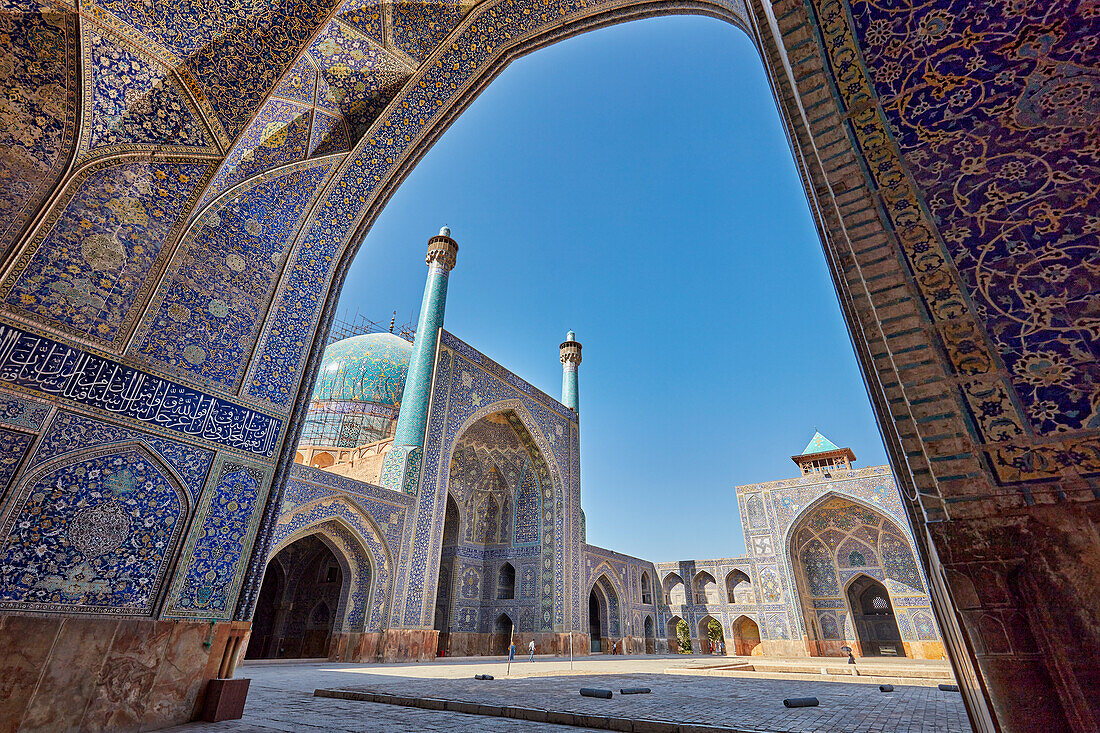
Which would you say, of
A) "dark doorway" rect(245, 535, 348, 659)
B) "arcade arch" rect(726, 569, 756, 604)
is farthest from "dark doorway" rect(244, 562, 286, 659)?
"arcade arch" rect(726, 569, 756, 604)

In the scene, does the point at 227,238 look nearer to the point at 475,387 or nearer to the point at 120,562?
the point at 120,562

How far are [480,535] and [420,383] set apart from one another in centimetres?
537

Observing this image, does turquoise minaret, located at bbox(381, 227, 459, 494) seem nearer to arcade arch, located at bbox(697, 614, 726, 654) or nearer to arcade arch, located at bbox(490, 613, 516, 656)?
arcade arch, located at bbox(490, 613, 516, 656)

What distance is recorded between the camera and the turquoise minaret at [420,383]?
36.7 ft

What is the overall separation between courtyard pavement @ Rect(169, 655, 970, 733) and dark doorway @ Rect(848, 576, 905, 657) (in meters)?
10.5

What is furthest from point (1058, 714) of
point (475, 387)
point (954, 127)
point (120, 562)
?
point (475, 387)

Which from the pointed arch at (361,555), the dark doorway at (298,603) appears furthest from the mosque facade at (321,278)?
the dark doorway at (298,603)

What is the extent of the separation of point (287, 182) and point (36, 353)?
2.19 metres

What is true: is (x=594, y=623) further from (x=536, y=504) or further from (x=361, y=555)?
(x=361, y=555)

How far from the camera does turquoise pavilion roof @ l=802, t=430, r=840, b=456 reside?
1775 centimetres

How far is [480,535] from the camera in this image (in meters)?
14.9

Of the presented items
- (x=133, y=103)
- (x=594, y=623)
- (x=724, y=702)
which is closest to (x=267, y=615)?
(x=594, y=623)

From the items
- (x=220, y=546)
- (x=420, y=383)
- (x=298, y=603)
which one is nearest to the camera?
(x=220, y=546)

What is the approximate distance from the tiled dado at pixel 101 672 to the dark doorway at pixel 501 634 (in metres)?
11.9
